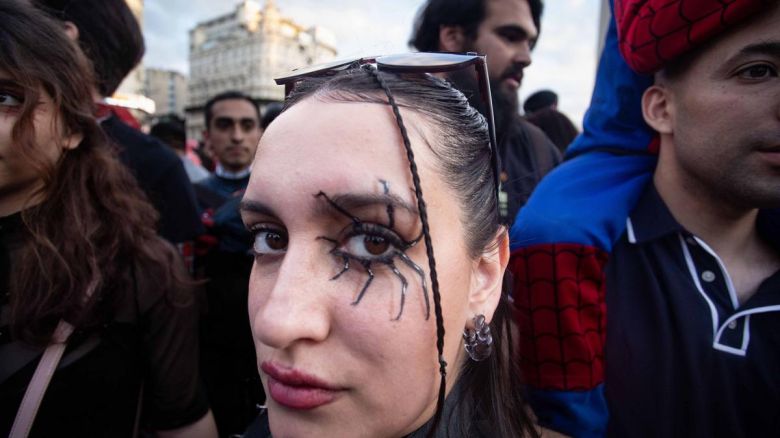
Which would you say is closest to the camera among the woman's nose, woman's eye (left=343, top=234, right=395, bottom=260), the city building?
the woman's nose

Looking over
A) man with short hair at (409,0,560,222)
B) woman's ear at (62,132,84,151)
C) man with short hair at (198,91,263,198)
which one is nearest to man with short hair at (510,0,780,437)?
man with short hair at (409,0,560,222)

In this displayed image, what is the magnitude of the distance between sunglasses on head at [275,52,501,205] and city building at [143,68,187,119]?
238 ft

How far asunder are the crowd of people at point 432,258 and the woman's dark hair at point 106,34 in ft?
2.82

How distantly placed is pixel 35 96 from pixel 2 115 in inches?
4.5

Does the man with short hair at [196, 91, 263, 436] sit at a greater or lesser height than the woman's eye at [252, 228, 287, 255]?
lesser

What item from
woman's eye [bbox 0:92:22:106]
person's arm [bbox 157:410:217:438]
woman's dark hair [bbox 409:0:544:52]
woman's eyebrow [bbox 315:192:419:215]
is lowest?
person's arm [bbox 157:410:217:438]

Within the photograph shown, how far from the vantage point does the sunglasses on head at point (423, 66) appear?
44.1 inches

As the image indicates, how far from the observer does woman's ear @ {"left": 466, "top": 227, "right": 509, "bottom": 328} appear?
1153 mm

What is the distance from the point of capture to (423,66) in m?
1.12

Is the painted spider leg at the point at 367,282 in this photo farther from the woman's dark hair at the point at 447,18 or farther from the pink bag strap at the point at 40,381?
the woman's dark hair at the point at 447,18

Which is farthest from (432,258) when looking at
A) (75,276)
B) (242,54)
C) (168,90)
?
(168,90)

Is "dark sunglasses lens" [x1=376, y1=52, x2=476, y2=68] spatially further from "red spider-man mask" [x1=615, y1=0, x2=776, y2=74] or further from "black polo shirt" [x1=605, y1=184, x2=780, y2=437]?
"black polo shirt" [x1=605, y1=184, x2=780, y2=437]

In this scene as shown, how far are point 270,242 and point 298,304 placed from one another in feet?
0.89

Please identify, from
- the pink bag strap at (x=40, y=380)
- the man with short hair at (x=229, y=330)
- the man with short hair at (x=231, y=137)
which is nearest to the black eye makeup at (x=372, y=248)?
the pink bag strap at (x=40, y=380)
